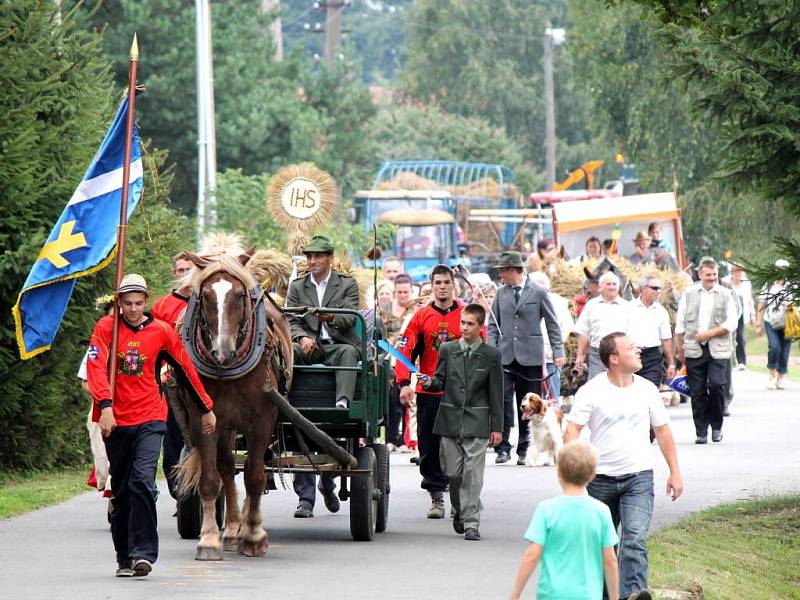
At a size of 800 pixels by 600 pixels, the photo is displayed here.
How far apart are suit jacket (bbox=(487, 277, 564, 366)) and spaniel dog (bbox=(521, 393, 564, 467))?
441 mm

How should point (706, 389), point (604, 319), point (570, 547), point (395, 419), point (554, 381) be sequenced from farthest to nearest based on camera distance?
1. point (706, 389)
2. point (554, 381)
3. point (395, 419)
4. point (604, 319)
5. point (570, 547)

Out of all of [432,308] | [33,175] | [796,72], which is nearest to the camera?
[796,72]

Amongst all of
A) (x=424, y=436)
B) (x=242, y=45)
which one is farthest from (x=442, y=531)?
(x=242, y=45)

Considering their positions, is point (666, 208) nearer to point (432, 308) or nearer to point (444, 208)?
point (444, 208)

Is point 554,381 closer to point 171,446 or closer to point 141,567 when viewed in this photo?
point 171,446

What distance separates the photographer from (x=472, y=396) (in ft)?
42.8

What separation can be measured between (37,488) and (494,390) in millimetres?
5100

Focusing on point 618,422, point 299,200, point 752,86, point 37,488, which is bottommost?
point 37,488

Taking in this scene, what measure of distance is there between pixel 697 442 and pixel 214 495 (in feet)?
32.6

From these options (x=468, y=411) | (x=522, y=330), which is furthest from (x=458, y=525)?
(x=522, y=330)

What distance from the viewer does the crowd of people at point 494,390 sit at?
808 centimetres

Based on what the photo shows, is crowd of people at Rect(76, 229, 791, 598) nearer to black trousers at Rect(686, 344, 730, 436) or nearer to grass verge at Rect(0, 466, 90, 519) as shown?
black trousers at Rect(686, 344, 730, 436)

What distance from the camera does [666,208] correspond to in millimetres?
36688

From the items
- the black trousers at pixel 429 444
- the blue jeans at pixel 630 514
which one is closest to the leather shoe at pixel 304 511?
the black trousers at pixel 429 444
